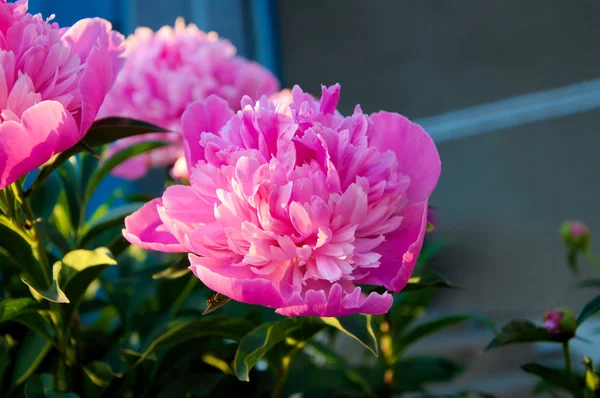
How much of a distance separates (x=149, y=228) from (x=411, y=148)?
0.15m

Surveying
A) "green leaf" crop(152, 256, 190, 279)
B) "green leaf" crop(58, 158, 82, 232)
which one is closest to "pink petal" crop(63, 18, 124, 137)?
"green leaf" crop(152, 256, 190, 279)

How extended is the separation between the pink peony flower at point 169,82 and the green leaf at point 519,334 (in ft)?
1.41

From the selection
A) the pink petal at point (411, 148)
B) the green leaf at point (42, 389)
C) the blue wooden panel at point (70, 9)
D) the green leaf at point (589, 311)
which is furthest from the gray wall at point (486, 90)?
the green leaf at point (42, 389)

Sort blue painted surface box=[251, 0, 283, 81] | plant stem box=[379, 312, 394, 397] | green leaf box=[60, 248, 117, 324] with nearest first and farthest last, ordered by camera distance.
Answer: green leaf box=[60, 248, 117, 324], plant stem box=[379, 312, 394, 397], blue painted surface box=[251, 0, 283, 81]

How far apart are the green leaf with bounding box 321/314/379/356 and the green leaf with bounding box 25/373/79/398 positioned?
0.16 meters

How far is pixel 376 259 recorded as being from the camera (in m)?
0.30

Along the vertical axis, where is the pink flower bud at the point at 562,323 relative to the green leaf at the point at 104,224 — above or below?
below

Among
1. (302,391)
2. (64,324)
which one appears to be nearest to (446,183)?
(302,391)

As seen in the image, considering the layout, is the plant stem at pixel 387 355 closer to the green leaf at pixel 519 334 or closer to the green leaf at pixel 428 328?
the green leaf at pixel 428 328

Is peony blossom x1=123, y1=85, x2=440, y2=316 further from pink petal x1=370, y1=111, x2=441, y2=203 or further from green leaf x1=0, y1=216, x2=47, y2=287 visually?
green leaf x1=0, y1=216, x2=47, y2=287

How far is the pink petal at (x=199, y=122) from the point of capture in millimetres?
334

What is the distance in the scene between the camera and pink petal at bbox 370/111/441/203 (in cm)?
32

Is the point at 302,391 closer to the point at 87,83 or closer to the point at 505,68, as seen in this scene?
the point at 87,83

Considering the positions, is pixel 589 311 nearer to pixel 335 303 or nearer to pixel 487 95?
pixel 335 303
